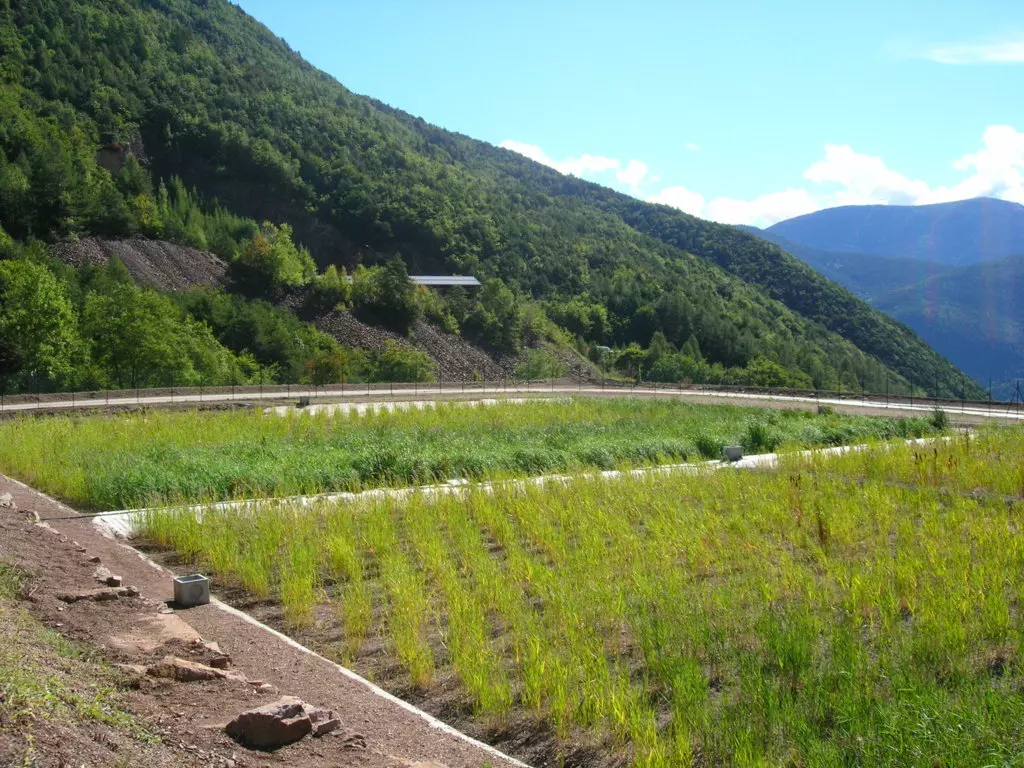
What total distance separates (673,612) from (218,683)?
12.1 feet

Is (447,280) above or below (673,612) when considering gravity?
above

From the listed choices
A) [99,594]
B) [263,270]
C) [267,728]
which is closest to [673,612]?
[267,728]

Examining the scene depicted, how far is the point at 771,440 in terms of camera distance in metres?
21.1

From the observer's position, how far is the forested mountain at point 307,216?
206 feet

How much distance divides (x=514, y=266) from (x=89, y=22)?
163 ft

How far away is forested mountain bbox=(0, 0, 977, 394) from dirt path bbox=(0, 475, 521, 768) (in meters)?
35.5

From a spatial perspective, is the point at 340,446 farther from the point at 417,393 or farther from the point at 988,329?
the point at 988,329

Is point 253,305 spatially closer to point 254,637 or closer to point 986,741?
point 254,637

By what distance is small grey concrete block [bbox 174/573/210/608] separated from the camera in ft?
27.1

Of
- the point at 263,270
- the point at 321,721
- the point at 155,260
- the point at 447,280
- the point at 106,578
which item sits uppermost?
the point at 447,280

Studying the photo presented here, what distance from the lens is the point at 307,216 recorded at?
83.9m

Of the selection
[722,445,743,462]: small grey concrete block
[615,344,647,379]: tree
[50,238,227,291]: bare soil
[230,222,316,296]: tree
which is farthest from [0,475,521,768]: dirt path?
[615,344,647,379]: tree

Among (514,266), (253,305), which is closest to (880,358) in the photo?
(514,266)

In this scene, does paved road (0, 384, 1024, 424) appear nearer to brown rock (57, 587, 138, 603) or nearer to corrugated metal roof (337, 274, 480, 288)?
brown rock (57, 587, 138, 603)
